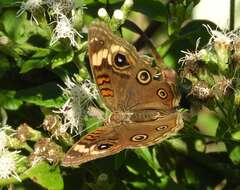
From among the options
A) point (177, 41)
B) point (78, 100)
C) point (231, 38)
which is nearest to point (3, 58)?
point (78, 100)

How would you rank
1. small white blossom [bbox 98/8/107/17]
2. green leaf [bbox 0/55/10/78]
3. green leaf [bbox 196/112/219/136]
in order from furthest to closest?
1. green leaf [bbox 196/112/219/136]
2. green leaf [bbox 0/55/10/78]
3. small white blossom [bbox 98/8/107/17]

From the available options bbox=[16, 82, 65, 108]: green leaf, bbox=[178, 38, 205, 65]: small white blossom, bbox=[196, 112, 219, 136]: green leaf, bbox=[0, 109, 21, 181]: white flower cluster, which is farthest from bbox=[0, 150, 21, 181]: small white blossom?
bbox=[196, 112, 219, 136]: green leaf

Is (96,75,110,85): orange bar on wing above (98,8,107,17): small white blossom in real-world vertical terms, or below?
below

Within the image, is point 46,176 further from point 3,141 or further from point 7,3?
point 7,3

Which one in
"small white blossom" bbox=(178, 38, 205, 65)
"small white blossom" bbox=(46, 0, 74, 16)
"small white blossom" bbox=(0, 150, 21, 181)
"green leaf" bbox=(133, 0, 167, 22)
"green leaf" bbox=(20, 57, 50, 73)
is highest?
"small white blossom" bbox=(46, 0, 74, 16)

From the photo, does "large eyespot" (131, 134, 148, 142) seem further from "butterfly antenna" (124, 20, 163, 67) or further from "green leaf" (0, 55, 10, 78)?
"green leaf" (0, 55, 10, 78)

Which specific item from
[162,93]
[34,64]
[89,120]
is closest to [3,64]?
[34,64]

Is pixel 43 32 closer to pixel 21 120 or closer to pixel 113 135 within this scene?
pixel 21 120

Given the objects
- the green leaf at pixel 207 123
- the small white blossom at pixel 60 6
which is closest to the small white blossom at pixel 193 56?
the small white blossom at pixel 60 6
